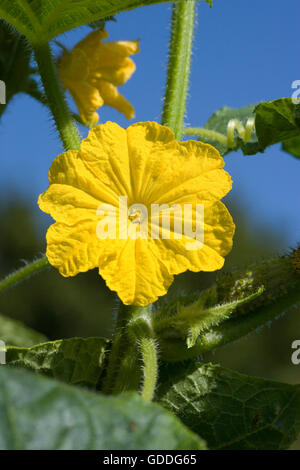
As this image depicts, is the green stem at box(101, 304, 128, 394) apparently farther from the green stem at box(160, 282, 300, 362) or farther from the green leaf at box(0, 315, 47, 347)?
the green leaf at box(0, 315, 47, 347)

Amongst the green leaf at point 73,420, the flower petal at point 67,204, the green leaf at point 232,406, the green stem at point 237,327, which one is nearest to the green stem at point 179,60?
the flower petal at point 67,204

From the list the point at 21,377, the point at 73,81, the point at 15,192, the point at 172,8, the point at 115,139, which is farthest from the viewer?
the point at 15,192

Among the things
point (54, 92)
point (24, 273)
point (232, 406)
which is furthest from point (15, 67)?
point (232, 406)

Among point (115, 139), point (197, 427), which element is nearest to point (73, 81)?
point (115, 139)

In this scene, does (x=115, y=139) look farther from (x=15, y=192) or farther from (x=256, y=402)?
(x=15, y=192)

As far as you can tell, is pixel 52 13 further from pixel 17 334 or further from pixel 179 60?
pixel 17 334

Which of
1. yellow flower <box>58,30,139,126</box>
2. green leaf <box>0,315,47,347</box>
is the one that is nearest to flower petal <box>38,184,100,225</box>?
yellow flower <box>58,30,139,126</box>
